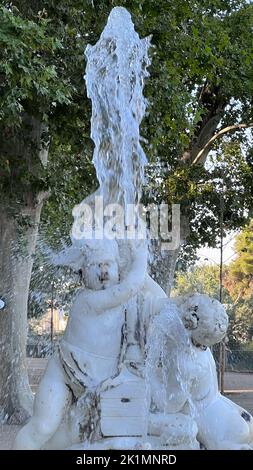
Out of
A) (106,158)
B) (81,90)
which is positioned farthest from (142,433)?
(81,90)

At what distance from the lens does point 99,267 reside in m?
4.48

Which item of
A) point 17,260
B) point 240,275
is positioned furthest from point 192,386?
point 240,275

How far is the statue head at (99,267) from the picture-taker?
4.46m

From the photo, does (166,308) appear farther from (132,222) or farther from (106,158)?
(106,158)

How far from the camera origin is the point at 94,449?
420 cm

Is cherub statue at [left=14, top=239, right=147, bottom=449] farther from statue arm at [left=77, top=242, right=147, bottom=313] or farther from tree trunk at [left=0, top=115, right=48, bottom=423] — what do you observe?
tree trunk at [left=0, top=115, right=48, bottom=423]

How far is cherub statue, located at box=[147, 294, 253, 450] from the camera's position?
13.9ft

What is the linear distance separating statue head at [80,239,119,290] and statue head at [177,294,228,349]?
45 cm

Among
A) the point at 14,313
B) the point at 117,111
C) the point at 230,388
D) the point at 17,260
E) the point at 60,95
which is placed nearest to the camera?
the point at 117,111

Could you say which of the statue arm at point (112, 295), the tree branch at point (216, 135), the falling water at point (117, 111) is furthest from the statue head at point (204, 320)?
the tree branch at point (216, 135)

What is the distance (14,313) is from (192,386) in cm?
785

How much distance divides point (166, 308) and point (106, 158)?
82.6 inches

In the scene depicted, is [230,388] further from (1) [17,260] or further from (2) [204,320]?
(2) [204,320]

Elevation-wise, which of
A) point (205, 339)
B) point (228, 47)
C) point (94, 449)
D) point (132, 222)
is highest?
point (228, 47)
